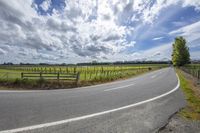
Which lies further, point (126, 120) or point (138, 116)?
Answer: point (138, 116)

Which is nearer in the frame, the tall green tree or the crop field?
the crop field

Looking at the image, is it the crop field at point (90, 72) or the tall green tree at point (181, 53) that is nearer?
the crop field at point (90, 72)

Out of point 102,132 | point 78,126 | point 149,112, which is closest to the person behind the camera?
point 102,132

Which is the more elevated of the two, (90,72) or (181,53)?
(181,53)

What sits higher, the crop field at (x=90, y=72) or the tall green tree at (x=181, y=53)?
the tall green tree at (x=181, y=53)

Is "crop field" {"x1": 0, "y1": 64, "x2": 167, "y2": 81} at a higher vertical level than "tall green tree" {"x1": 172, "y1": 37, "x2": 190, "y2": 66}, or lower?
lower

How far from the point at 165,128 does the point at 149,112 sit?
1.54 meters

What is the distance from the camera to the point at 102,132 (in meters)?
4.07

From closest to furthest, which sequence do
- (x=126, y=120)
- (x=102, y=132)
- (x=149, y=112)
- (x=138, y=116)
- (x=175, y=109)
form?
(x=102, y=132) < (x=126, y=120) < (x=138, y=116) < (x=149, y=112) < (x=175, y=109)

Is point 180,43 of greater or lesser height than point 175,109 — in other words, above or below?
above

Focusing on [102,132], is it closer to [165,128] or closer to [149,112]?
[165,128]

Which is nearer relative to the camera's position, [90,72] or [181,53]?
[90,72]

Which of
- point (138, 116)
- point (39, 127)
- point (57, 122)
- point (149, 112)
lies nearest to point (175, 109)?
point (149, 112)

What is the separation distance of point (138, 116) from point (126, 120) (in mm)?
670
